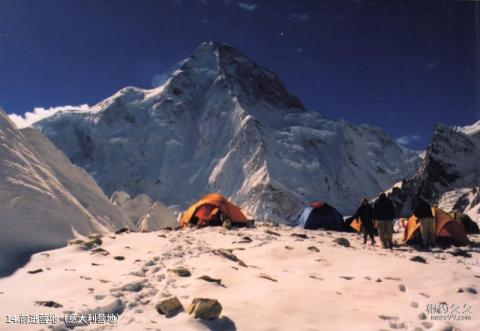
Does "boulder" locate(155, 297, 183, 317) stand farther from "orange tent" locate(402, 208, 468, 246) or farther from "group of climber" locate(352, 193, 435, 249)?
"orange tent" locate(402, 208, 468, 246)

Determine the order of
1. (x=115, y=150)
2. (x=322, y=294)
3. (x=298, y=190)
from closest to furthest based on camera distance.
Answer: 1. (x=322, y=294)
2. (x=298, y=190)
3. (x=115, y=150)

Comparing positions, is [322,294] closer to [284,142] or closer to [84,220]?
[84,220]

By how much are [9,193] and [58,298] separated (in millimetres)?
5432

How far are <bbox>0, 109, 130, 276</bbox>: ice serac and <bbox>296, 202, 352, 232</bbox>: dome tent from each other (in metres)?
9.34

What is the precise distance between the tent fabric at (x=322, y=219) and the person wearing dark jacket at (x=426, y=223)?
21.4ft

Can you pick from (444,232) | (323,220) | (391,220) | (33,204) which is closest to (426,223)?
(444,232)

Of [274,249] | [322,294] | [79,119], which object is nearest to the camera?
[322,294]

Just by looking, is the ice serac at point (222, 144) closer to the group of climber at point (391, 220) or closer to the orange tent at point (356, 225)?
Answer: the orange tent at point (356, 225)

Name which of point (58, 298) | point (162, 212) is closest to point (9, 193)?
point (58, 298)

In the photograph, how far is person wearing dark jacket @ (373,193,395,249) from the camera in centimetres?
1534

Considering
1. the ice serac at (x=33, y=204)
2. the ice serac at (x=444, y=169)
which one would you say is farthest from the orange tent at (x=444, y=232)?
the ice serac at (x=444, y=169)

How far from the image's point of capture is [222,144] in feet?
387

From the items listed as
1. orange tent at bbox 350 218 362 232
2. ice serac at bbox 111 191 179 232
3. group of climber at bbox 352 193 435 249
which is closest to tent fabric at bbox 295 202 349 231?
orange tent at bbox 350 218 362 232

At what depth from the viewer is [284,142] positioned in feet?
382
